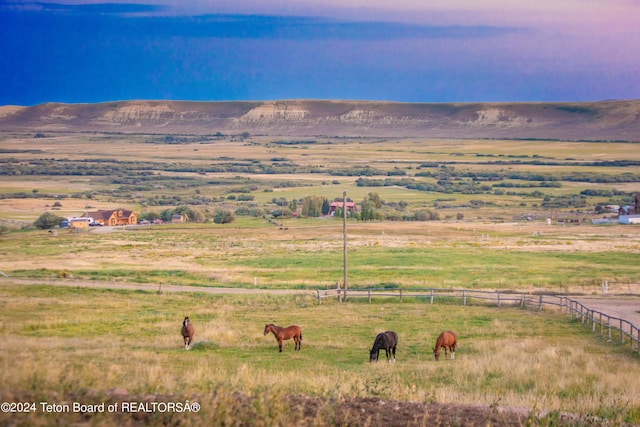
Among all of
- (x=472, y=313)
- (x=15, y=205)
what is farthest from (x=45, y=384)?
(x=15, y=205)

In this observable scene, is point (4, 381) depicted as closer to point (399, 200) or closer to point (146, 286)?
point (146, 286)

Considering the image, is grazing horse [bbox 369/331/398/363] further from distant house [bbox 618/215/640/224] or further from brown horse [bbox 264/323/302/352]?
distant house [bbox 618/215/640/224]

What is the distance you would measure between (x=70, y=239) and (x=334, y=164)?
126 m

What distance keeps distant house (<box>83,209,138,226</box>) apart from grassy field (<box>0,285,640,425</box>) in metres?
57.8

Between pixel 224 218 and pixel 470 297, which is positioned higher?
pixel 224 218

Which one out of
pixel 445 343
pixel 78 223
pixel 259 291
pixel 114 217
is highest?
pixel 114 217

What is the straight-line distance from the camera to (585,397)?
1441 cm

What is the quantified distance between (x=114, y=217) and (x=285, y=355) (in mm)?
78806

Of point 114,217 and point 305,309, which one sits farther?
point 114,217

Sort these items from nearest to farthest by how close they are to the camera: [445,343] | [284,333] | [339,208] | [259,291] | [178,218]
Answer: [445,343], [284,333], [259,291], [178,218], [339,208]

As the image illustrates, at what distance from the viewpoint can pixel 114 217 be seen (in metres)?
95.4

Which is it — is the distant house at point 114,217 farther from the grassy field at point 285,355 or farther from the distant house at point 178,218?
the grassy field at point 285,355

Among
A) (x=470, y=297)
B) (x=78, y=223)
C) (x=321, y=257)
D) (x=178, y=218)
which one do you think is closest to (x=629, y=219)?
(x=321, y=257)

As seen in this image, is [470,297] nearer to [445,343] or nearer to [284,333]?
[445,343]
